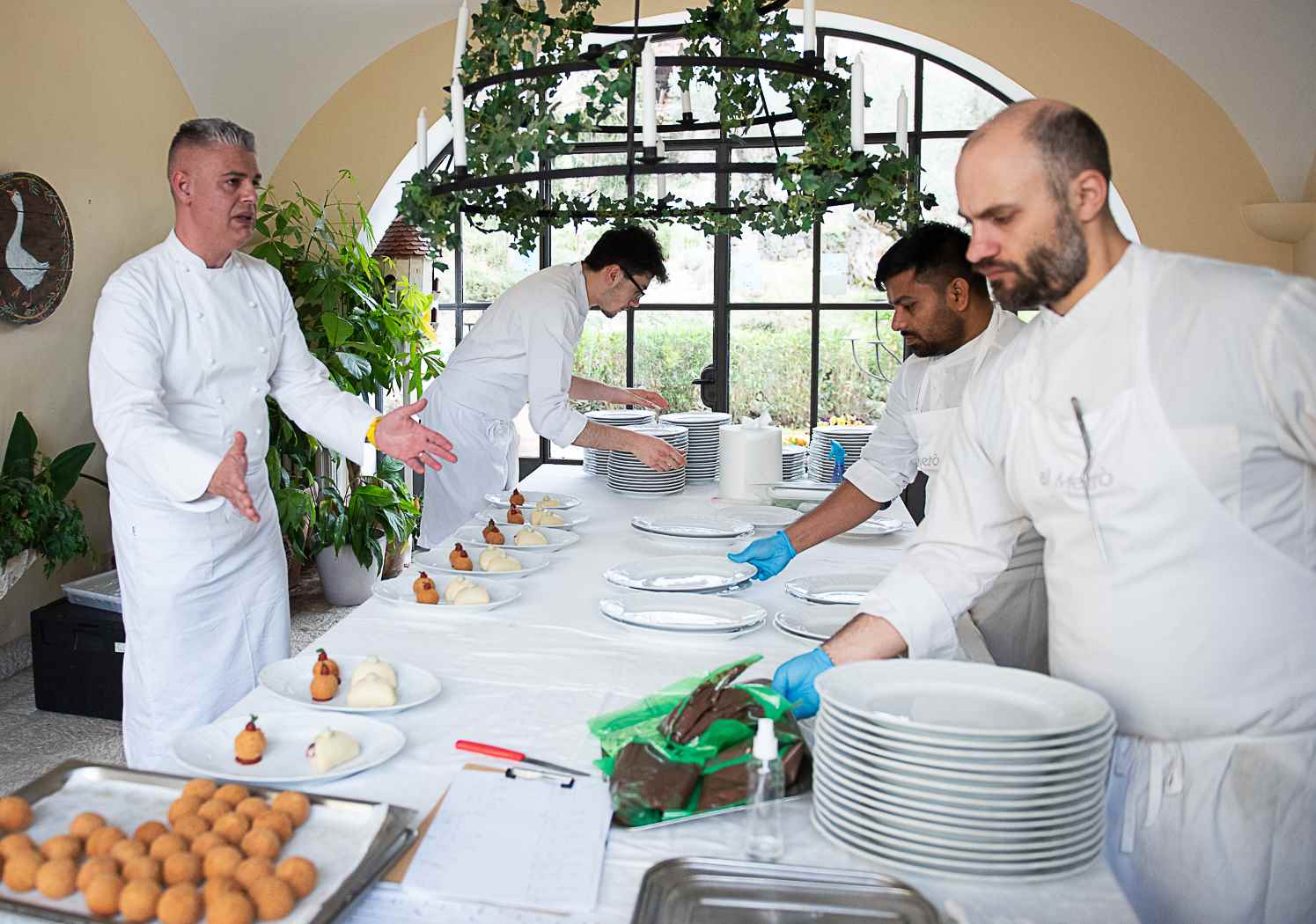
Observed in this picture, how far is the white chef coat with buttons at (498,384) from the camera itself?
3.58m

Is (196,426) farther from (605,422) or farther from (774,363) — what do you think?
(774,363)

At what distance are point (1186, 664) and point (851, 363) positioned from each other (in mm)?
4404

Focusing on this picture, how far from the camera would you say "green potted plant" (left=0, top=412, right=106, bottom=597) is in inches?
152

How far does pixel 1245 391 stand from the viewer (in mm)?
1392

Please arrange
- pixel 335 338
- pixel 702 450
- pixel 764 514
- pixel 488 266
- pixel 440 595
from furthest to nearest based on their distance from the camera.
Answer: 1. pixel 488 266
2. pixel 335 338
3. pixel 702 450
4. pixel 764 514
5. pixel 440 595

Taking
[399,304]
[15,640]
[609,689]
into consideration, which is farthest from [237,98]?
[609,689]

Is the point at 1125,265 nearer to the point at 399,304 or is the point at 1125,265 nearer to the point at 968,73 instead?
the point at 968,73

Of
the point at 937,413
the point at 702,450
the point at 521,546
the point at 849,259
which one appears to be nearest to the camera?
the point at 937,413

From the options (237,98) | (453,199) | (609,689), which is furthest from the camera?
(237,98)

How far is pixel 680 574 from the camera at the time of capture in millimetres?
2463

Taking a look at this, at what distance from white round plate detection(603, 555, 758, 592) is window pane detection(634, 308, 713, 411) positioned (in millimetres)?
3424

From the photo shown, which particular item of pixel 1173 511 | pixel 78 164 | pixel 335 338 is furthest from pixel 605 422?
pixel 1173 511

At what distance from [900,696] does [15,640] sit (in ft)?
13.2

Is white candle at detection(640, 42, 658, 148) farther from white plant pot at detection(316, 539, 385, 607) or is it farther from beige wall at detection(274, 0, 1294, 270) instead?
white plant pot at detection(316, 539, 385, 607)
